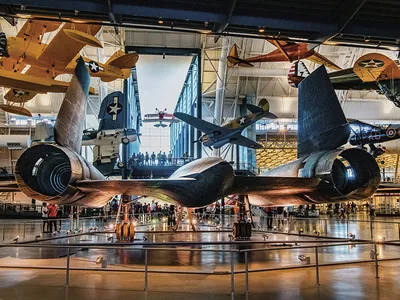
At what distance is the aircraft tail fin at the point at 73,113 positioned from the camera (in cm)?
768

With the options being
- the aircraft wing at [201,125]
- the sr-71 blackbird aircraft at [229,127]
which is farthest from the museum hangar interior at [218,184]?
the sr-71 blackbird aircraft at [229,127]

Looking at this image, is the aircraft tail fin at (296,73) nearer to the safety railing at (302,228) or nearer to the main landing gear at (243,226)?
the safety railing at (302,228)

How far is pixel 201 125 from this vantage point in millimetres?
26156

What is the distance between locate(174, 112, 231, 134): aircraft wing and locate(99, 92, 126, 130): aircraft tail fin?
13.1 feet

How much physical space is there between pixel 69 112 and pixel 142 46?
28.9 metres

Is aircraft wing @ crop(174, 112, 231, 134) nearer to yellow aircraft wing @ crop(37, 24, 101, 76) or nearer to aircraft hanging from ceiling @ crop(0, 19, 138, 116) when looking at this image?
aircraft hanging from ceiling @ crop(0, 19, 138, 116)

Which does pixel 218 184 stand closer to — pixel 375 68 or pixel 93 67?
pixel 375 68

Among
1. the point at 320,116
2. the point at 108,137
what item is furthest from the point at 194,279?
the point at 108,137

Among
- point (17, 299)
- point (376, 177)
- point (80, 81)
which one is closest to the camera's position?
point (17, 299)

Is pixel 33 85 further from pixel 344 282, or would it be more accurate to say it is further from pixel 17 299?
pixel 344 282

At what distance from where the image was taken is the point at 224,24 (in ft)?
14.1

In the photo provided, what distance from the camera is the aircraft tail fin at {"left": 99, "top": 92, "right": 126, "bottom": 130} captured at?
2203 cm

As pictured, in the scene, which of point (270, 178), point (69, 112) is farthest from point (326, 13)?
point (69, 112)

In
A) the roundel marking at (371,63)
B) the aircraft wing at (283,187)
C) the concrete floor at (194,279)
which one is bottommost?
the concrete floor at (194,279)
